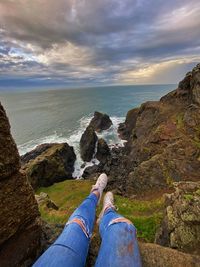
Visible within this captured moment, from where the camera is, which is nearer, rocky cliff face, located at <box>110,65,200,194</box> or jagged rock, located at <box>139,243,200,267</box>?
jagged rock, located at <box>139,243,200,267</box>

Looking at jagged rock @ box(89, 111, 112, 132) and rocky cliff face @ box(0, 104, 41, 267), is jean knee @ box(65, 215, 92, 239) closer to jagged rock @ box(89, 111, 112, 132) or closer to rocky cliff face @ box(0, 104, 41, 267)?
rocky cliff face @ box(0, 104, 41, 267)

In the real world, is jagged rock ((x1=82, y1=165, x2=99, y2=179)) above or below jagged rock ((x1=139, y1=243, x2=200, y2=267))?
below

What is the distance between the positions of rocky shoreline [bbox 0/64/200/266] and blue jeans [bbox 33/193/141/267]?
1.35 m

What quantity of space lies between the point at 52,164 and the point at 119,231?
3387 centimetres

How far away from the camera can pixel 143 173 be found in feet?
72.9

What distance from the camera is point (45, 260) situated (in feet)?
10.5

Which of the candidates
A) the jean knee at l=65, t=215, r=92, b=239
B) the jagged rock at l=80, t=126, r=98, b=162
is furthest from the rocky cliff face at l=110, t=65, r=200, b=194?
the jean knee at l=65, t=215, r=92, b=239

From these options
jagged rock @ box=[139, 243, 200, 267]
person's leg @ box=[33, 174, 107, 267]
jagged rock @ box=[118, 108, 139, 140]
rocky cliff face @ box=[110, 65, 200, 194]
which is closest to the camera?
person's leg @ box=[33, 174, 107, 267]

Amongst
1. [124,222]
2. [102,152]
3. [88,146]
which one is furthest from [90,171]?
[124,222]

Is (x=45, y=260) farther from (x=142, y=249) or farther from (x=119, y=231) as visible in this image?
(x=142, y=249)

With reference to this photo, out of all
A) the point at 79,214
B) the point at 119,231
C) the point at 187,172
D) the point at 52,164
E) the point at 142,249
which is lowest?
the point at 52,164

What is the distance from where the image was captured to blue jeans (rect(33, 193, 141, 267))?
3213 mm

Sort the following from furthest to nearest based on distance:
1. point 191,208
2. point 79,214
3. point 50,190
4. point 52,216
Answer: point 50,190 < point 52,216 < point 191,208 < point 79,214

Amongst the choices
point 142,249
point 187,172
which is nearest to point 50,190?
point 187,172
